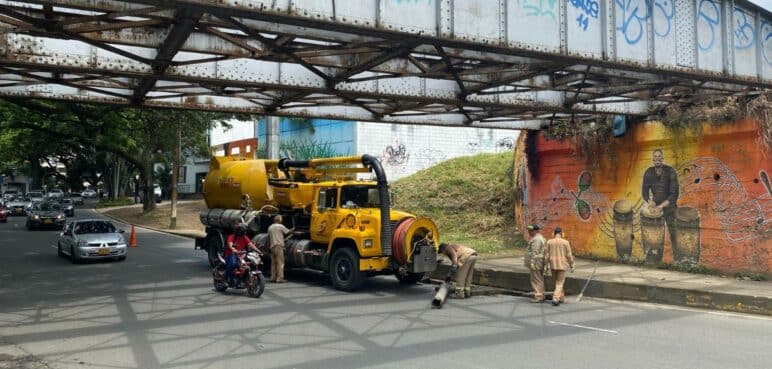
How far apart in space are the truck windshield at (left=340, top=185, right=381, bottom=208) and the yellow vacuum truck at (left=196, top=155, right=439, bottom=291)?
23 millimetres

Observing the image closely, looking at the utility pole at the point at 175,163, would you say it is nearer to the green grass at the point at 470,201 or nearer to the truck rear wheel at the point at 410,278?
the green grass at the point at 470,201

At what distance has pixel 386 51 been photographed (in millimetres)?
10594

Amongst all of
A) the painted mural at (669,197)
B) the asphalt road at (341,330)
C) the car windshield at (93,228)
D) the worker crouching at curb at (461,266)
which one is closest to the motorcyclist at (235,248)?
the asphalt road at (341,330)

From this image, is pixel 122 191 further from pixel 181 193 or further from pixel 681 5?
pixel 681 5

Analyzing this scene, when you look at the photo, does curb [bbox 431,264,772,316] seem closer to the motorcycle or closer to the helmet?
the motorcycle

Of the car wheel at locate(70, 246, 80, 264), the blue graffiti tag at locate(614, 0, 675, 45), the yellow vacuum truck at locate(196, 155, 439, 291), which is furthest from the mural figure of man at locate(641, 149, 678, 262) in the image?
the car wheel at locate(70, 246, 80, 264)

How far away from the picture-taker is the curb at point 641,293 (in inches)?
434

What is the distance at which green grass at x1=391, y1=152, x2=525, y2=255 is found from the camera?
2136 centimetres

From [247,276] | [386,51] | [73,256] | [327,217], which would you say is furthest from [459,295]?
[73,256]

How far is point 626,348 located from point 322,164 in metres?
9.64

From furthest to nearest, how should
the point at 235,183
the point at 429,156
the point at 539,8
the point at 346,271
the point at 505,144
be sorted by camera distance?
the point at 505,144 → the point at 429,156 → the point at 235,183 → the point at 346,271 → the point at 539,8

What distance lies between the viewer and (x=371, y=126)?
3919cm

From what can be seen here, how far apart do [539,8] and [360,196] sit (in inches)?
234

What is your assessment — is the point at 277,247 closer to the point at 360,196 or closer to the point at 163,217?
the point at 360,196
